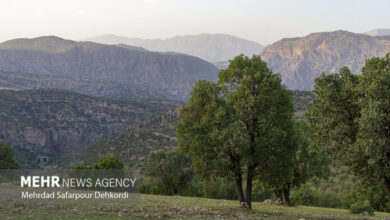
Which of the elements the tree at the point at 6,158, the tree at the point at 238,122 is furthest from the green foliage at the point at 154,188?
the tree at the point at 238,122

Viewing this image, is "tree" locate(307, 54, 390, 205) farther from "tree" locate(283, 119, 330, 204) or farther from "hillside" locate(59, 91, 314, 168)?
"hillside" locate(59, 91, 314, 168)

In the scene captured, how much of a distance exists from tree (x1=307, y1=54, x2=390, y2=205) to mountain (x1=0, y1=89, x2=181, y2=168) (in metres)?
149

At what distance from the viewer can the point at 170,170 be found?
203ft

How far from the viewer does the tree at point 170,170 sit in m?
61.4

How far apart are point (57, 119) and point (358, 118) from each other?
17623 cm

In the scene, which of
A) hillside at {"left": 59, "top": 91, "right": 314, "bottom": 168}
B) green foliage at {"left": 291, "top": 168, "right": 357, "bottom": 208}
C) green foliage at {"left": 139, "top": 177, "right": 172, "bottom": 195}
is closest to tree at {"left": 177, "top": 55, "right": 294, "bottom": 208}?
green foliage at {"left": 291, "top": 168, "right": 357, "bottom": 208}

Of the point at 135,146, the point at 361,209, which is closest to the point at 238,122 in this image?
the point at 361,209

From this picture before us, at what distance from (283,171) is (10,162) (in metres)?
54.1

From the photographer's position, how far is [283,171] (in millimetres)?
24078

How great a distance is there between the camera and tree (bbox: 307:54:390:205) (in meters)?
18.4

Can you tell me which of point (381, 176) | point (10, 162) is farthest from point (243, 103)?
point (10, 162)

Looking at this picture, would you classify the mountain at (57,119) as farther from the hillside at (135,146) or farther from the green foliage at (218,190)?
the green foliage at (218,190)

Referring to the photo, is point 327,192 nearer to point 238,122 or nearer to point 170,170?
point 170,170

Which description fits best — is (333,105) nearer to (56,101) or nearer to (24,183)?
(24,183)
